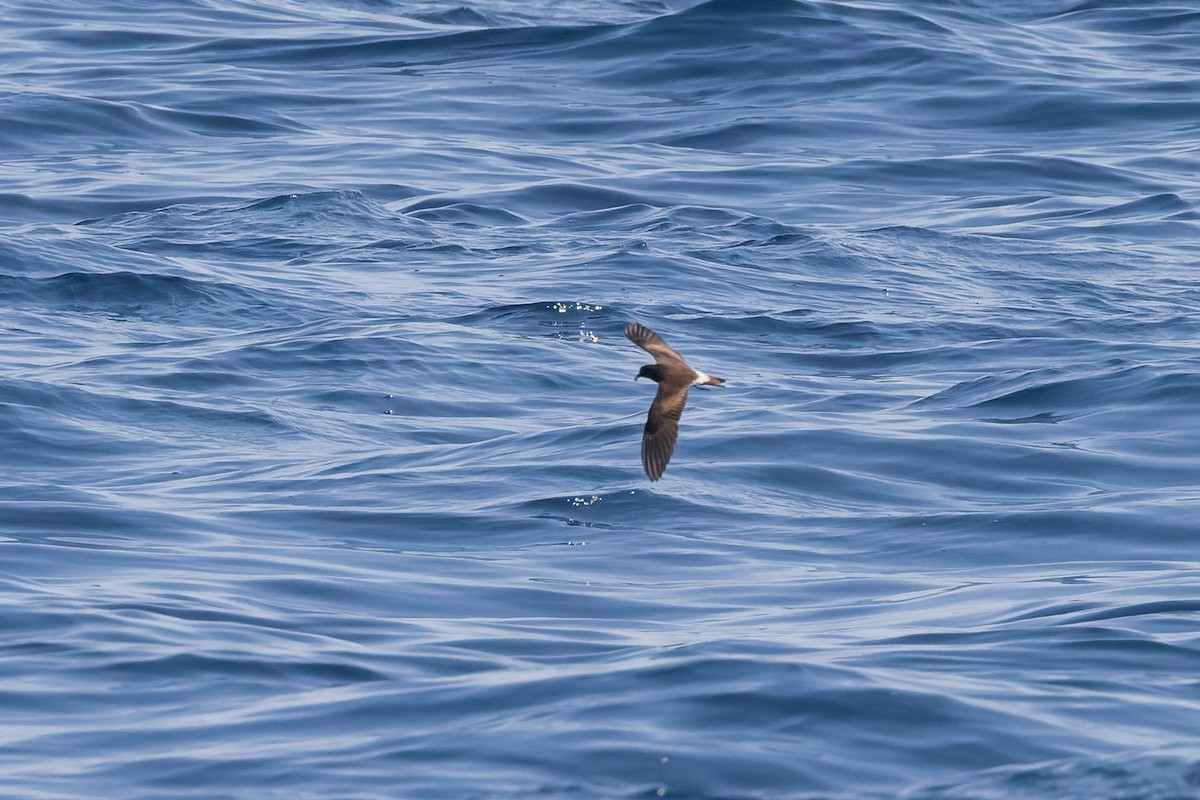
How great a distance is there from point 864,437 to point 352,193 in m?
6.60

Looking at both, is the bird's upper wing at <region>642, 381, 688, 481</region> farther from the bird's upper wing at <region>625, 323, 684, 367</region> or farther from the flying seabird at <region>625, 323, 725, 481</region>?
the bird's upper wing at <region>625, 323, 684, 367</region>

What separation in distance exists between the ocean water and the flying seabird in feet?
2.55

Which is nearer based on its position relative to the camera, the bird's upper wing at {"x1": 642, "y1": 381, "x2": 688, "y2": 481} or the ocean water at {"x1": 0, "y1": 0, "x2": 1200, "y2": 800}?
the ocean water at {"x1": 0, "y1": 0, "x2": 1200, "y2": 800}

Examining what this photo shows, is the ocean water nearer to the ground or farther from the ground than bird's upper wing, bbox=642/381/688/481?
nearer to the ground

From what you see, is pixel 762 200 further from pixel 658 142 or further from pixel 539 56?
pixel 539 56

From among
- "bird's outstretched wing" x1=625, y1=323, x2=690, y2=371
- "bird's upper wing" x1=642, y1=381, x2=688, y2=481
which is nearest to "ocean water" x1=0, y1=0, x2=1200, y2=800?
"bird's upper wing" x1=642, y1=381, x2=688, y2=481

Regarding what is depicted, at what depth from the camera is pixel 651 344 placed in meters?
10.2

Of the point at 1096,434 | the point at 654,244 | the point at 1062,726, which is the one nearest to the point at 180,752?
the point at 1062,726

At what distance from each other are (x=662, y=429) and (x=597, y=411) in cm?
453

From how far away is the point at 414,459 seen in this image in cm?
1238

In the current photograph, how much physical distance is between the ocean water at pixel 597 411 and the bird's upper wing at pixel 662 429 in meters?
0.76

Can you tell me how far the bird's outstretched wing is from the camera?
986cm

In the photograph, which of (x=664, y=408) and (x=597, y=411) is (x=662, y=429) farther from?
(x=597, y=411)

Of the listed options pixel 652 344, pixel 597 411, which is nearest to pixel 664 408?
pixel 652 344
